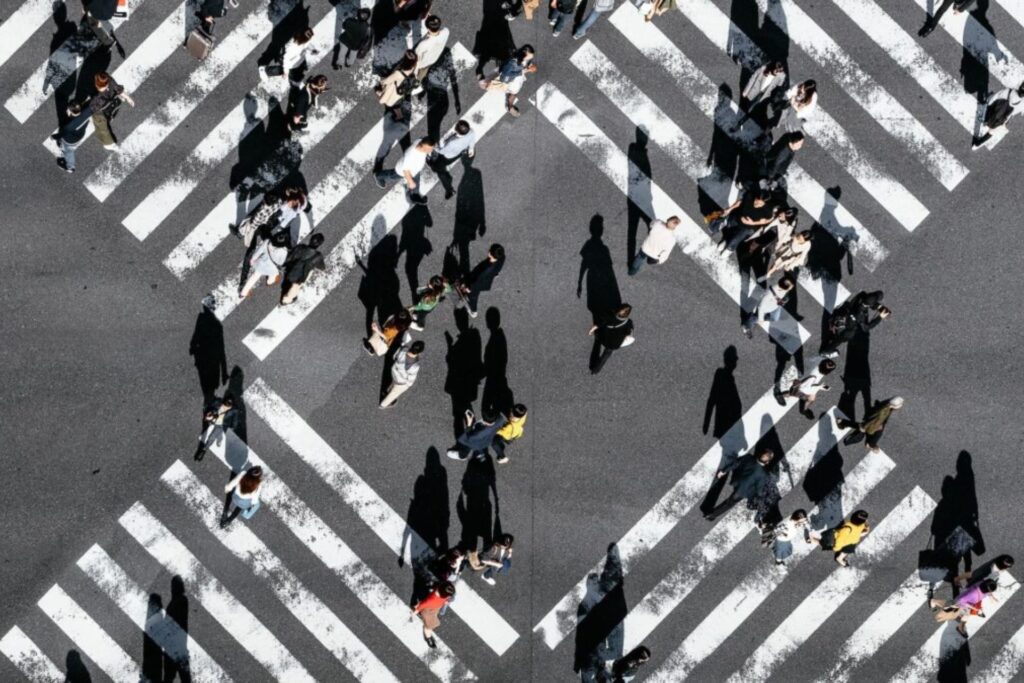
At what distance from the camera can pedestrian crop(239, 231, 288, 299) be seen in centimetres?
1476

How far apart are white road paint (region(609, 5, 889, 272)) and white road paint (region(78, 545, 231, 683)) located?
12.5 metres

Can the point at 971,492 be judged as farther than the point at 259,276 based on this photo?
Yes

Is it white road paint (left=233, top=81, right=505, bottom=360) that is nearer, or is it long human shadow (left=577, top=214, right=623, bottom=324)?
white road paint (left=233, top=81, right=505, bottom=360)

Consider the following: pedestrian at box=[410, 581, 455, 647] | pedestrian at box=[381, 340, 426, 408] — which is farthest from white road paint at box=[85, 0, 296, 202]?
pedestrian at box=[410, 581, 455, 647]

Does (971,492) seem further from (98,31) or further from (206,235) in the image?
(98,31)

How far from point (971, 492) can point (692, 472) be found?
493cm

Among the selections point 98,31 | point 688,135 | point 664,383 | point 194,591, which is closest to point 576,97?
point 688,135

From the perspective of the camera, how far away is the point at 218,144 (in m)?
15.5

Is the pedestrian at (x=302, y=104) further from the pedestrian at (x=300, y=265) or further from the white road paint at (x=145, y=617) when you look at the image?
the white road paint at (x=145, y=617)

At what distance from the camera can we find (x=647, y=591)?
15977 millimetres

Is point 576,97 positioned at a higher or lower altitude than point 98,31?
higher

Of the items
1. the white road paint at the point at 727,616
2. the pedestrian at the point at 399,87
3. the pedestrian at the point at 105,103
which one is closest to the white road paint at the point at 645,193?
the pedestrian at the point at 399,87

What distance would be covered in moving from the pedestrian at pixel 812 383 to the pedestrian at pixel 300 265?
8147 mm

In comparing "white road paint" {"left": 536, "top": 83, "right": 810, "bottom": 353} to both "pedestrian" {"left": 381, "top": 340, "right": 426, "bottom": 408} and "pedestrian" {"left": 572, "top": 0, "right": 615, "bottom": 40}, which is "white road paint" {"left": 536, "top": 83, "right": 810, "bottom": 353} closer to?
"pedestrian" {"left": 572, "top": 0, "right": 615, "bottom": 40}
